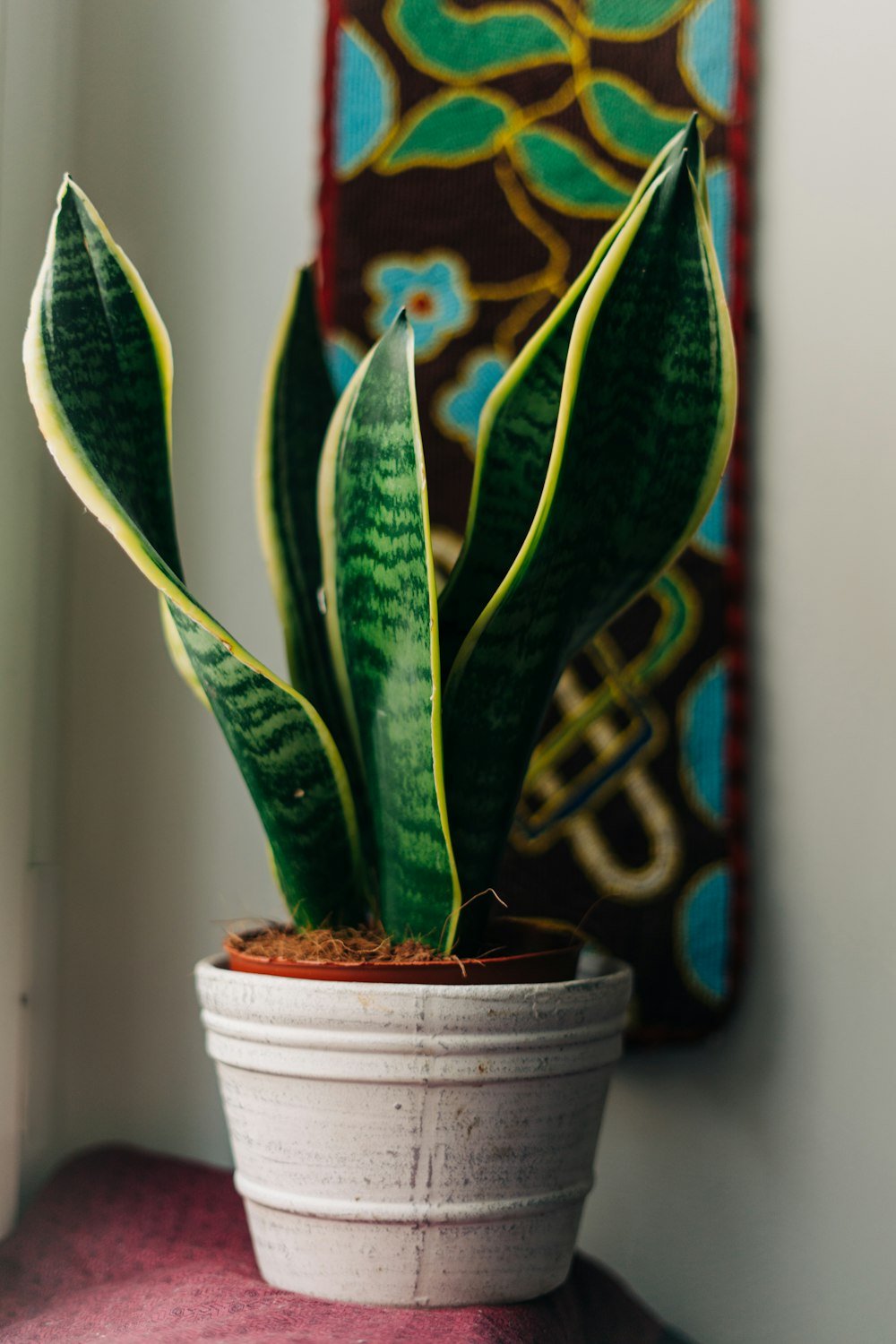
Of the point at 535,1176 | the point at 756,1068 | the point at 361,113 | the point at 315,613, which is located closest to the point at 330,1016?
the point at 535,1176

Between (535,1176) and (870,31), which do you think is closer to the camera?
(535,1176)

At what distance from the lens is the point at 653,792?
722mm

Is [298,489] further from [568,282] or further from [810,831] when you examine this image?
[810,831]

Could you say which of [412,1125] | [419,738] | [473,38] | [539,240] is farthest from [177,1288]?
[473,38]

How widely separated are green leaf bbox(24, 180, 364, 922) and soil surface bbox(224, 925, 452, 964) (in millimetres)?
21

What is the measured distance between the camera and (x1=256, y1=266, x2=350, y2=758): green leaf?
60cm

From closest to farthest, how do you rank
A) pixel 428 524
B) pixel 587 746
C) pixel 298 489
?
1. pixel 428 524
2. pixel 298 489
3. pixel 587 746

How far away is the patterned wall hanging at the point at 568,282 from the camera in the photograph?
0.71 m

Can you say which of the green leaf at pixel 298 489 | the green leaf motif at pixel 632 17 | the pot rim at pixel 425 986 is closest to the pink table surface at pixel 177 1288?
the pot rim at pixel 425 986

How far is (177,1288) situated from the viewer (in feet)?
1.76

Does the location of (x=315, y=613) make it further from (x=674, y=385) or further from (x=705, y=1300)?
(x=705, y=1300)

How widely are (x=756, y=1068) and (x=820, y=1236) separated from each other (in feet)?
0.34

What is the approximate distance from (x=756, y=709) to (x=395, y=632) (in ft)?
1.07

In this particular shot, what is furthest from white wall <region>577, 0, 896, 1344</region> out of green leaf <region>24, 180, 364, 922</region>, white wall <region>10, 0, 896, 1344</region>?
green leaf <region>24, 180, 364, 922</region>
